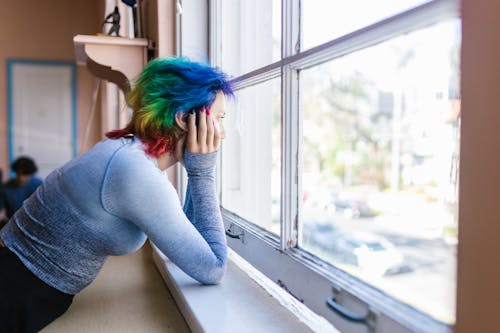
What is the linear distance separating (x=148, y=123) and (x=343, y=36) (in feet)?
1.32

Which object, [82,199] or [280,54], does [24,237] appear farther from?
[280,54]

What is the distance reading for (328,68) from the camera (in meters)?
0.74

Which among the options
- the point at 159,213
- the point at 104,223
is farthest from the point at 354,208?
the point at 104,223

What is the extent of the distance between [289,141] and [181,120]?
21 cm

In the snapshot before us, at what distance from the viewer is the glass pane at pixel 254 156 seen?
96cm

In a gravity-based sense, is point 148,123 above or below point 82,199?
above

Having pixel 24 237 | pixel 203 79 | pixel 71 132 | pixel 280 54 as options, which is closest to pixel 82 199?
pixel 24 237

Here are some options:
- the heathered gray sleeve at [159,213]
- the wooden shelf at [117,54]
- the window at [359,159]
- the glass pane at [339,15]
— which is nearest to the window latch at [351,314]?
the window at [359,159]

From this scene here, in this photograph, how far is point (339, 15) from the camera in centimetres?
70

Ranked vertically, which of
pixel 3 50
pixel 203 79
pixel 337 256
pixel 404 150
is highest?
pixel 3 50

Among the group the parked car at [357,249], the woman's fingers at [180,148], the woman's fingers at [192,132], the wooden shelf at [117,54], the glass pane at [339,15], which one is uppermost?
the wooden shelf at [117,54]

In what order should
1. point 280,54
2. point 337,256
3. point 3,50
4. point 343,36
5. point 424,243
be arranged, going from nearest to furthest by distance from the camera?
point 424,243, point 343,36, point 337,256, point 280,54, point 3,50

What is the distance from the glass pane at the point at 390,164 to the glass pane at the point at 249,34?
176mm

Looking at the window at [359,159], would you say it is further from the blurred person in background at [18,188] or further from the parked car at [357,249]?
the blurred person in background at [18,188]
